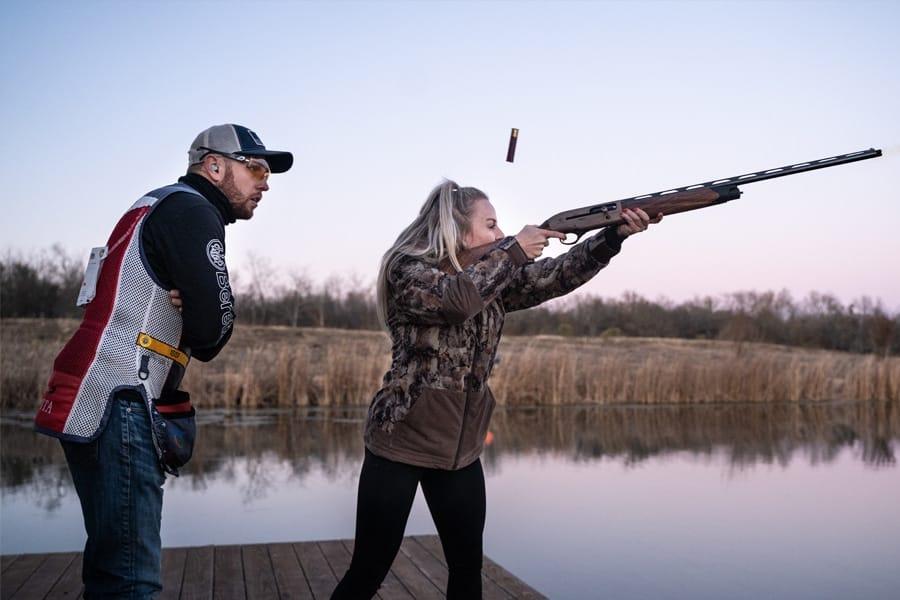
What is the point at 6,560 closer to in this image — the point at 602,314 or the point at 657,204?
the point at 657,204

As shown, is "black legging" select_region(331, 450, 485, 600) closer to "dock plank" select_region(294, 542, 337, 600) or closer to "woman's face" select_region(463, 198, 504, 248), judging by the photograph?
"woman's face" select_region(463, 198, 504, 248)

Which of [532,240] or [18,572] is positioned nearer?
[532,240]

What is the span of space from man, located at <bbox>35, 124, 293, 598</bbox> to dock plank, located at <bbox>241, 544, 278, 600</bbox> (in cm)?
183

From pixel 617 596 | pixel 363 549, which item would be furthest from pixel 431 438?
pixel 617 596

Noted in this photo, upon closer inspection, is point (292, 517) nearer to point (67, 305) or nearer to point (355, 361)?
point (355, 361)

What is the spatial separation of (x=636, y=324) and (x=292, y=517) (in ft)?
110

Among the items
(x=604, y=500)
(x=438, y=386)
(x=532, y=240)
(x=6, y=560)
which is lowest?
(x=604, y=500)

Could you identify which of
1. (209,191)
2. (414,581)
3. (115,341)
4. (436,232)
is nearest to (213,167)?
(209,191)

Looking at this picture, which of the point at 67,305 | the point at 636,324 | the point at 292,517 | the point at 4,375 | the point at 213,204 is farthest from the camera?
the point at 636,324

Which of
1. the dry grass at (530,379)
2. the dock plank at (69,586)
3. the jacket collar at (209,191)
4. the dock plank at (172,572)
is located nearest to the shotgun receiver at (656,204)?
the jacket collar at (209,191)

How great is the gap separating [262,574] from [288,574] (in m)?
0.12

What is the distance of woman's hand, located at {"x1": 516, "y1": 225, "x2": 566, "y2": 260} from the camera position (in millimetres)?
2709

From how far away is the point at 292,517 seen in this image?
22.8 feet

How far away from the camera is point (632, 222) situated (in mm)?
2945
